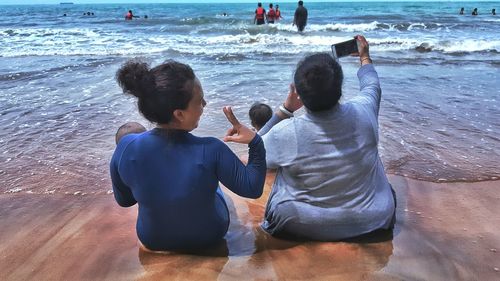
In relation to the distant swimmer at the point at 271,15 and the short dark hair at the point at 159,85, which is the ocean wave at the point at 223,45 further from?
the short dark hair at the point at 159,85

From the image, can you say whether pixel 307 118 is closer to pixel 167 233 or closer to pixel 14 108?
A: pixel 167 233

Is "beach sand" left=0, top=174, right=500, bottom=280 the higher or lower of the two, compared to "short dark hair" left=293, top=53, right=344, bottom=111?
lower

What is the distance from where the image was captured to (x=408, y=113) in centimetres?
614

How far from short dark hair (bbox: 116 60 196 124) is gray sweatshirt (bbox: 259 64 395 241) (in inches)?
27.2

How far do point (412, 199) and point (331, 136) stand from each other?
1.36m

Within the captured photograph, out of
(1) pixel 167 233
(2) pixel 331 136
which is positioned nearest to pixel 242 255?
(1) pixel 167 233

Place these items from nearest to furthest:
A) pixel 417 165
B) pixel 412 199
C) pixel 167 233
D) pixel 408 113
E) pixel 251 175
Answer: pixel 251 175
pixel 167 233
pixel 412 199
pixel 417 165
pixel 408 113

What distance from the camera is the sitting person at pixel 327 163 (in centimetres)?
246

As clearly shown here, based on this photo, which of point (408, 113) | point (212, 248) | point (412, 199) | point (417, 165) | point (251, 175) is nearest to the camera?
point (251, 175)

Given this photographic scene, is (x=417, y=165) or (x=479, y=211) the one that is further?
(x=417, y=165)

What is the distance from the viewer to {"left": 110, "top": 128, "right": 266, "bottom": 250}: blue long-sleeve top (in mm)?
A: 2221

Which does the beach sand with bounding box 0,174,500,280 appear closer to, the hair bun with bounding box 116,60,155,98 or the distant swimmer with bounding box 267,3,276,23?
the hair bun with bounding box 116,60,155,98

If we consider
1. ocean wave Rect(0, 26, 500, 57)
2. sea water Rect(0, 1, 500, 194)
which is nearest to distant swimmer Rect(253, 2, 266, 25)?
ocean wave Rect(0, 26, 500, 57)

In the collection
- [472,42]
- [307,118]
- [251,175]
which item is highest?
[307,118]
